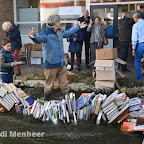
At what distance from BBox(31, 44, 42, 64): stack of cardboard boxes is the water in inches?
238

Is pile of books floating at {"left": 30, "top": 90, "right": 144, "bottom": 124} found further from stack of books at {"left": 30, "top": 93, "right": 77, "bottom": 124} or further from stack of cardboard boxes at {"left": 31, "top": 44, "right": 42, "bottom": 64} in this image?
stack of cardboard boxes at {"left": 31, "top": 44, "right": 42, "bottom": 64}

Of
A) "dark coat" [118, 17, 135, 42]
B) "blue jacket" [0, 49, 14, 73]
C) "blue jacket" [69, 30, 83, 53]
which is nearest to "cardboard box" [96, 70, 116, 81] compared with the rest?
"blue jacket" [0, 49, 14, 73]

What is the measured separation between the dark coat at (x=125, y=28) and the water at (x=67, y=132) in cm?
501

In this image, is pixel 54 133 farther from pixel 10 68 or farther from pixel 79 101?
pixel 10 68

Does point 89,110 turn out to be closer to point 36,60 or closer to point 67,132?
point 67,132

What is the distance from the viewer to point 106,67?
7965 mm

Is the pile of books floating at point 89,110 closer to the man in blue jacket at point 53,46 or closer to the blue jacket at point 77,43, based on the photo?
the man in blue jacket at point 53,46

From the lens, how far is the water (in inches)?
197

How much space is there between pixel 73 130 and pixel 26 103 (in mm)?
1354

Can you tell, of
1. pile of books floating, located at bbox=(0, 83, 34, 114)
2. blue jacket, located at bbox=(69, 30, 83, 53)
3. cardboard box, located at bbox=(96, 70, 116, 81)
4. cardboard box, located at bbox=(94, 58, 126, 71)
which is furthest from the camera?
blue jacket, located at bbox=(69, 30, 83, 53)

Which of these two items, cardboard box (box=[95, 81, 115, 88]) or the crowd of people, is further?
cardboard box (box=[95, 81, 115, 88])

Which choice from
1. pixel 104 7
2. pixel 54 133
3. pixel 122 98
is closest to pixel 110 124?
pixel 122 98

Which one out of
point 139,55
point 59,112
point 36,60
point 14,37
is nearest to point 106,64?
point 139,55

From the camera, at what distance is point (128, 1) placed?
11.9 meters
